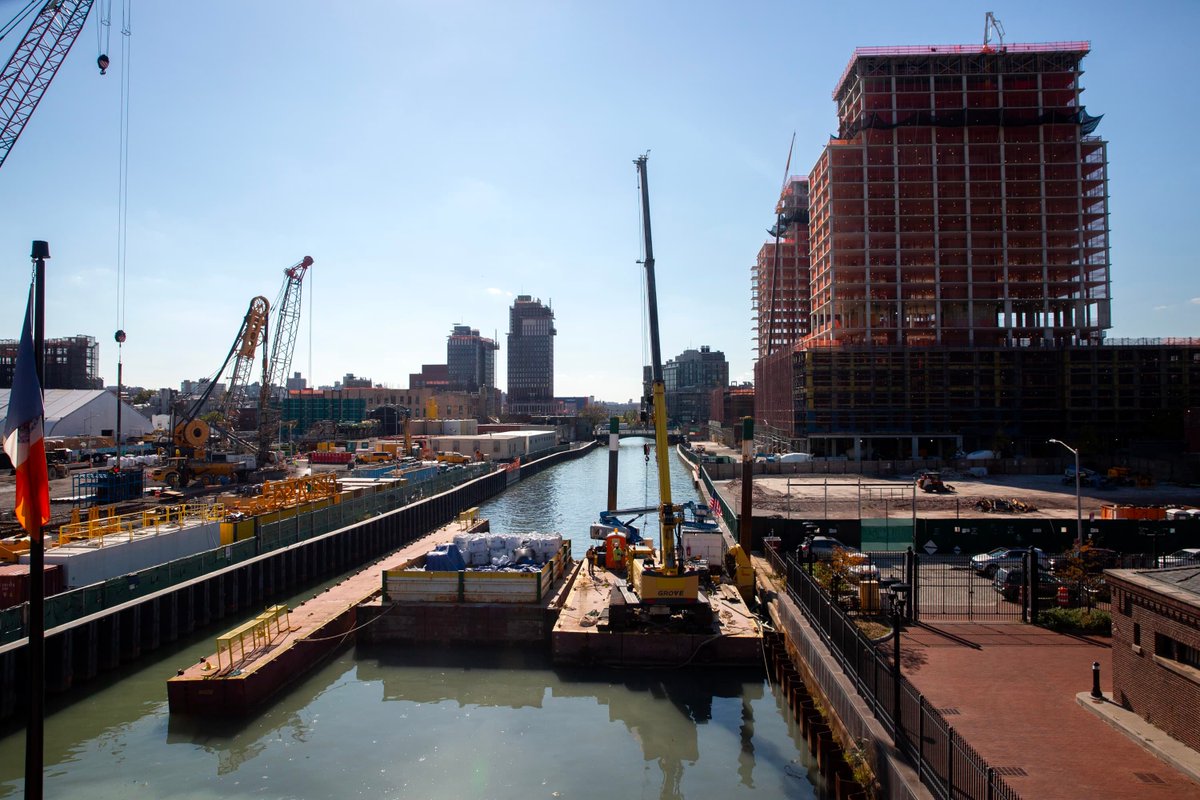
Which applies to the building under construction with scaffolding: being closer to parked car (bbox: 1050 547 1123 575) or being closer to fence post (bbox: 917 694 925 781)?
parked car (bbox: 1050 547 1123 575)

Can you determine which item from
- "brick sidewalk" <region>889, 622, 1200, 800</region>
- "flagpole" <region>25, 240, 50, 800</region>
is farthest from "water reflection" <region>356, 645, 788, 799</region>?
"flagpole" <region>25, 240, 50, 800</region>

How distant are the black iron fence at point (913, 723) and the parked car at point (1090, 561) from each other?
11.4 metres

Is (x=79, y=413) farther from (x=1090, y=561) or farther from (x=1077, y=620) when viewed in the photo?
(x=1077, y=620)

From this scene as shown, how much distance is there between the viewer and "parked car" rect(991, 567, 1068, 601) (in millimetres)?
24655

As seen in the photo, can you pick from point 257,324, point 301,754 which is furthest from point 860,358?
point 301,754

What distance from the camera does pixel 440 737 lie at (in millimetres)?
19562

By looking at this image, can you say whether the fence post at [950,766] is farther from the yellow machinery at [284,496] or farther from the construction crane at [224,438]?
the construction crane at [224,438]

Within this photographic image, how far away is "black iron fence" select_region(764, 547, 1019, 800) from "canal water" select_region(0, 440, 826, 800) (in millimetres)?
2893

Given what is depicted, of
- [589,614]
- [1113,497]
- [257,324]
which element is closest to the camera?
[589,614]

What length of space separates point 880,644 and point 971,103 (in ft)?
340

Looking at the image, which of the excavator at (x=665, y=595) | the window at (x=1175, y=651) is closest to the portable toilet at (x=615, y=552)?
the excavator at (x=665, y=595)

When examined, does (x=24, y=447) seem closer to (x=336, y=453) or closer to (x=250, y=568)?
(x=250, y=568)

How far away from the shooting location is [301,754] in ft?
60.8

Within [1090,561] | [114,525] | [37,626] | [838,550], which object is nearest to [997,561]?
[1090,561]
